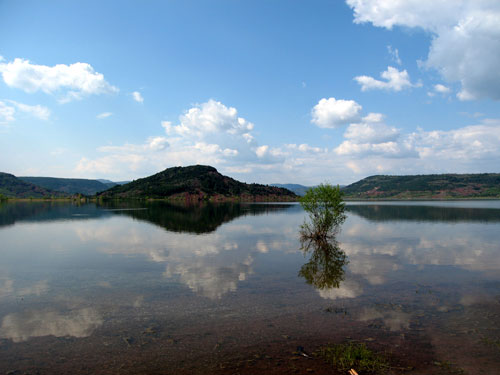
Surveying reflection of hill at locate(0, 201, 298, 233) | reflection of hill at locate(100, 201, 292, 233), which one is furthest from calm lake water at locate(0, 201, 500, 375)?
reflection of hill at locate(0, 201, 298, 233)

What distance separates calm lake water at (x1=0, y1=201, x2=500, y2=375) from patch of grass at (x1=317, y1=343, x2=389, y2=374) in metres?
0.53

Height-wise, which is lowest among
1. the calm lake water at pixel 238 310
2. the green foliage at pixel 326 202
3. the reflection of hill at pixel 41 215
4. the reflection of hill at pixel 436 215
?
the reflection of hill at pixel 436 215

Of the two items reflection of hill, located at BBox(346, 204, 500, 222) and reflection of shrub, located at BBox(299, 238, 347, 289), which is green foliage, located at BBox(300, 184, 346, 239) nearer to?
reflection of shrub, located at BBox(299, 238, 347, 289)

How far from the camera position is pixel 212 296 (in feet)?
78.3

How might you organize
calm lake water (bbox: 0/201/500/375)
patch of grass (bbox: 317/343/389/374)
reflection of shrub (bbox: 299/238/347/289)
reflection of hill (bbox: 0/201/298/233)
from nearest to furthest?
patch of grass (bbox: 317/343/389/374) → calm lake water (bbox: 0/201/500/375) → reflection of shrub (bbox: 299/238/347/289) → reflection of hill (bbox: 0/201/298/233)

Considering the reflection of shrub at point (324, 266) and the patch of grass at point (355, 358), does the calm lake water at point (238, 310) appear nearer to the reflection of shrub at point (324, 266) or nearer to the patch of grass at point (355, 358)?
the reflection of shrub at point (324, 266)

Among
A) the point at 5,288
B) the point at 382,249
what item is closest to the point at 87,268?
the point at 5,288

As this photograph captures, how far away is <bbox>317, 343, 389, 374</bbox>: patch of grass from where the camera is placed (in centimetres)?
1365

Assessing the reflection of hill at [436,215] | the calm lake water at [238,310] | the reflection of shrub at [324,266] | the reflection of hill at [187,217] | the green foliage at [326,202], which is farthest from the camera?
the reflection of hill at [436,215]

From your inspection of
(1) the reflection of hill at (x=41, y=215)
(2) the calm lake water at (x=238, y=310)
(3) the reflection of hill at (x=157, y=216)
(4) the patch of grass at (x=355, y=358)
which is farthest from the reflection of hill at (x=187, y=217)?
(4) the patch of grass at (x=355, y=358)

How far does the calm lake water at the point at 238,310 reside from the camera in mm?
14562

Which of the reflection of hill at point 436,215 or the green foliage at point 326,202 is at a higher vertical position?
the green foliage at point 326,202

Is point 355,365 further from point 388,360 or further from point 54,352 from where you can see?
point 54,352

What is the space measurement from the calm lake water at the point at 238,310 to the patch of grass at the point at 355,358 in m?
0.53
